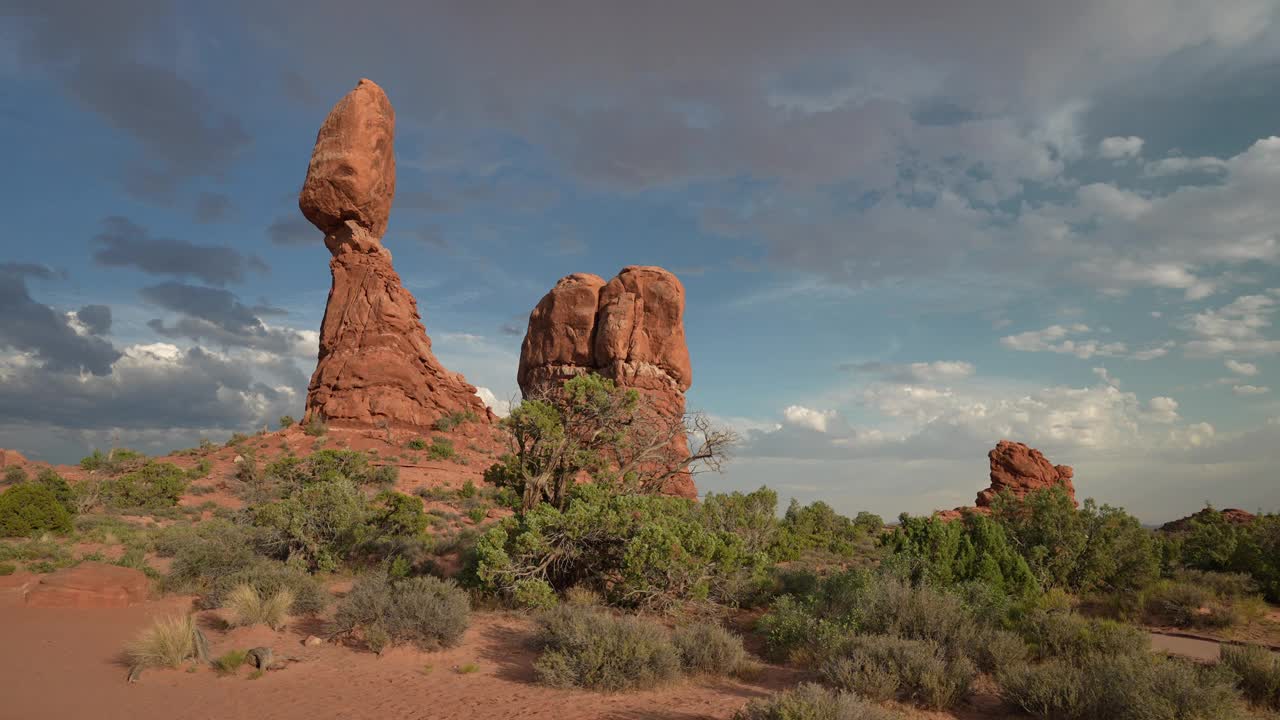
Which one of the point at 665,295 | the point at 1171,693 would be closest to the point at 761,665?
the point at 1171,693

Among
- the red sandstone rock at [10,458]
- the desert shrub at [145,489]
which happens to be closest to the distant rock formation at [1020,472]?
the desert shrub at [145,489]

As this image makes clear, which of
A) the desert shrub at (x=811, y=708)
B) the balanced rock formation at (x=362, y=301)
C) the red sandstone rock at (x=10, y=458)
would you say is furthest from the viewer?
the balanced rock formation at (x=362, y=301)

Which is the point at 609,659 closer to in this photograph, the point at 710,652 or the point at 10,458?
the point at 710,652

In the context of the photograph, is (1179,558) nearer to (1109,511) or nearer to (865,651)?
(1109,511)

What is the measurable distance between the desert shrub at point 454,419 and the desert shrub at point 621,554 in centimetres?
2546

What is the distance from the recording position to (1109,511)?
16.4 metres

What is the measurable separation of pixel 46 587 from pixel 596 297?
34042 millimetres

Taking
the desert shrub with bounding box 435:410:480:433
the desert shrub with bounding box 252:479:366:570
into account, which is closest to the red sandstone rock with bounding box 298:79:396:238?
the desert shrub with bounding box 435:410:480:433

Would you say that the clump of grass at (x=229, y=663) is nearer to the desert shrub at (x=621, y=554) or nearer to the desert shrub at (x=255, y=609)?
the desert shrub at (x=255, y=609)

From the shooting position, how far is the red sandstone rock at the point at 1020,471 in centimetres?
3569

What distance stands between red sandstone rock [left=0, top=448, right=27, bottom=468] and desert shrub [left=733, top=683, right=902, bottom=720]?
37.5 metres

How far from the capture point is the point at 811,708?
19.0 ft

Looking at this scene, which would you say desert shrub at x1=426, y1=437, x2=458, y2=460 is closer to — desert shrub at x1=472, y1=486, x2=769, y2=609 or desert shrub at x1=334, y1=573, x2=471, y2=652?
desert shrub at x1=472, y1=486, x2=769, y2=609

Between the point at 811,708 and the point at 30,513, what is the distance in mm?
23276
